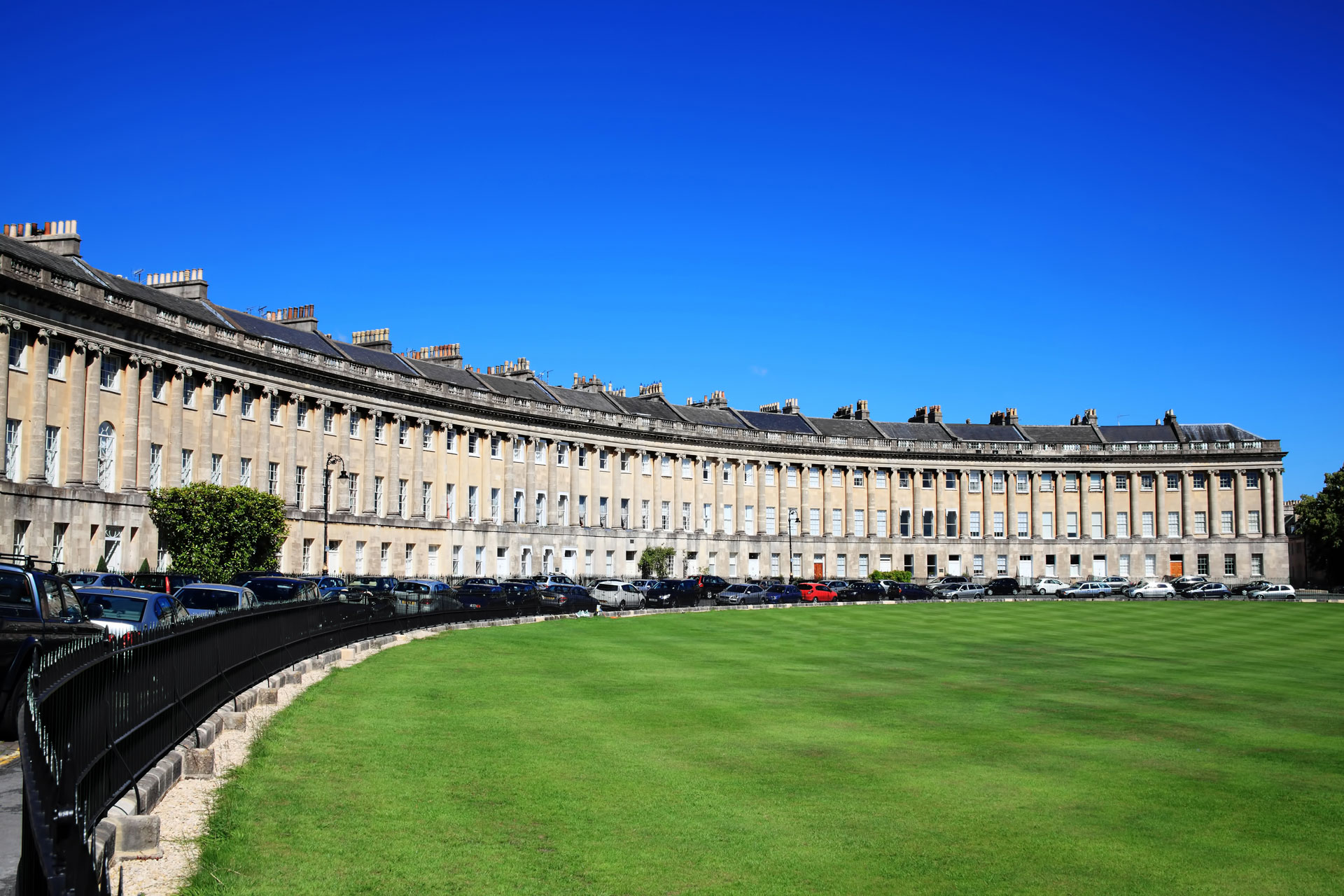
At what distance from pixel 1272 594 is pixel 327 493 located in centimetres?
6929

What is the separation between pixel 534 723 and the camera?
1919 cm

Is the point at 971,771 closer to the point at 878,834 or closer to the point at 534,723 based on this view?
the point at 878,834

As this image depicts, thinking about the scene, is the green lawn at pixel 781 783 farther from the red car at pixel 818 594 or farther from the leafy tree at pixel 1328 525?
the leafy tree at pixel 1328 525

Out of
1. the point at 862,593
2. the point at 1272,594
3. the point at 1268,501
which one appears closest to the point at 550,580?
the point at 862,593

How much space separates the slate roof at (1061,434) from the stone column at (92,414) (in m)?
→ 89.3

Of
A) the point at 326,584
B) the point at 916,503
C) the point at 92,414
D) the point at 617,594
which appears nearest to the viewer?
the point at 326,584

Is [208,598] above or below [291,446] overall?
below

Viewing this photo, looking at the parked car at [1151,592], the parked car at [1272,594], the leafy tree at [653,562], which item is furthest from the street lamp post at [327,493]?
the parked car at [1272,594]

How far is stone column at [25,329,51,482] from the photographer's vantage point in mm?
51031

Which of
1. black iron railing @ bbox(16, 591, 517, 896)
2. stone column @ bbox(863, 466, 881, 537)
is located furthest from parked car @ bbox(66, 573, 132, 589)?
stone column @ bbox(863, 466, 881, 537)

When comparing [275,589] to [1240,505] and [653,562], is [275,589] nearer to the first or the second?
[653,562]

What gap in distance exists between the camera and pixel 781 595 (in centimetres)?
7625

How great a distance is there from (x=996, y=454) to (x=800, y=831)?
110 meters

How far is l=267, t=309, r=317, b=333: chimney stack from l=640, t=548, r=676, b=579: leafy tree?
101 ft
